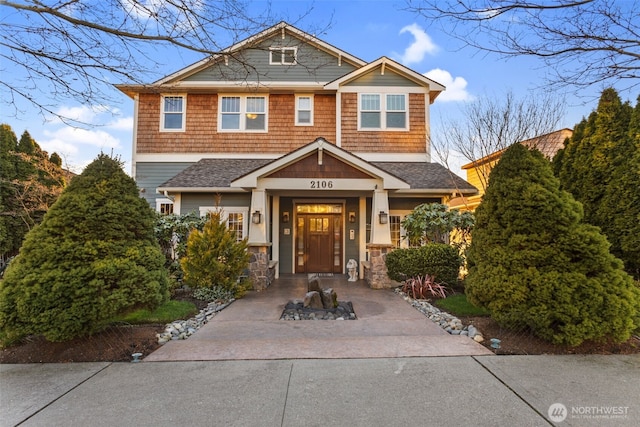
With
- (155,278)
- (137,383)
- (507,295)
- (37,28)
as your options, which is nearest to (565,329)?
(507,295)

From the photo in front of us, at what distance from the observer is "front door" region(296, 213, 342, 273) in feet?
34.6

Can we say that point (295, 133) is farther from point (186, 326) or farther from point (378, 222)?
point (186, 326)

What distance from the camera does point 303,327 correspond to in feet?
16.6

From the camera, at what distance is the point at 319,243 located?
10.6 m

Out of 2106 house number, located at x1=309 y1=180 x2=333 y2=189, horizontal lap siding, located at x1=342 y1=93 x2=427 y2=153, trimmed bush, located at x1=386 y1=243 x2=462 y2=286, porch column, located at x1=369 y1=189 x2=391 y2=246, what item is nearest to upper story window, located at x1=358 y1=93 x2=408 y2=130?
horizontal lap siding, located at x1=342 y1=93 x2=427 y2=153

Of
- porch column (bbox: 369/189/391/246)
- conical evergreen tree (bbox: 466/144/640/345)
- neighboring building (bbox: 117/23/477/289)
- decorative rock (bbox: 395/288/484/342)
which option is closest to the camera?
conical evergreen tree (bbox: 466/144/640/345)

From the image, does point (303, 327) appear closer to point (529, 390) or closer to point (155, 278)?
point (155, 278)

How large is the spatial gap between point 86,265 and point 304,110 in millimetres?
9125

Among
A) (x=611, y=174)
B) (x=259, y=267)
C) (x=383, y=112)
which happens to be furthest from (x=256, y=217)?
(x=611, y=174)

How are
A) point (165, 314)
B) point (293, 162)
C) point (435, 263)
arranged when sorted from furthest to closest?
point (293, 162), point (435, 263), point (165, 314)

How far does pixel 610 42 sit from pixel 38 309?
24.9 ft

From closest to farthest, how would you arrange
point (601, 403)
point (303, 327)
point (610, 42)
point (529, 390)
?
1. point (601, 403)
2. point (529, 390)
3. point (610, 42)
4. point (303, 327)

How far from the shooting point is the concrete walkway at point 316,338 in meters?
3.88

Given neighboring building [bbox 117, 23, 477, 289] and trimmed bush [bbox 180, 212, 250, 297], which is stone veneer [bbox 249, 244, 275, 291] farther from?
neighboring building [bbox 117, 23, 477, 289]
